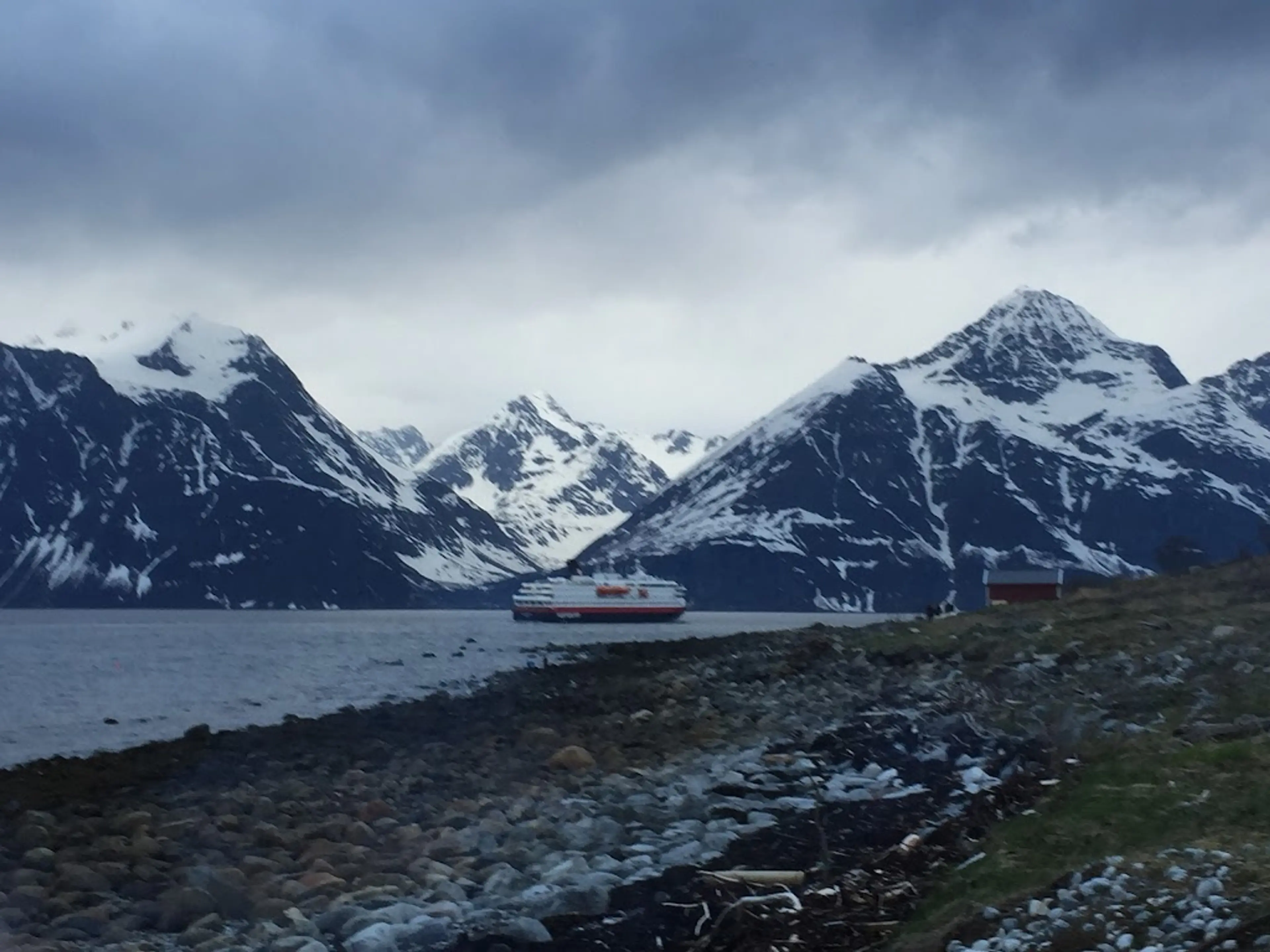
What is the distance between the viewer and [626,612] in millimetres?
199250

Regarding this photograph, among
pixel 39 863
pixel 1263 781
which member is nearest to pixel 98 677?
pixel 39 863

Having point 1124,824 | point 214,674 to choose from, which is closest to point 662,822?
point 1124,824

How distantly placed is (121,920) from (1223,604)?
30.9 m

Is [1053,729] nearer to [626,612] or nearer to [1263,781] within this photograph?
[1263,781]

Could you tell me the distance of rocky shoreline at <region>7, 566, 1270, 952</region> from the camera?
48.7 ft

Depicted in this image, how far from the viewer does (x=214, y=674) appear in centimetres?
8231

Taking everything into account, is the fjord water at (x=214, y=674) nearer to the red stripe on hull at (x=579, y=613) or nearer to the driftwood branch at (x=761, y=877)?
the driftwood branch at (x=761, y=877)

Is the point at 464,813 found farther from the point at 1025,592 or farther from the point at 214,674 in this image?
the point at 1025,592

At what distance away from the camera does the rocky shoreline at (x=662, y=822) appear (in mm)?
14852

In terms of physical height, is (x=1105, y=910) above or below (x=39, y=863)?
above

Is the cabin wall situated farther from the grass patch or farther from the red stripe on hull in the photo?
the red stripe on hull

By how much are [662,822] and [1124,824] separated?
10016 millimetres

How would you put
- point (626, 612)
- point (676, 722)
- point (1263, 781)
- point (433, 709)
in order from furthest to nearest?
point (626, 612) → point (433, 709) → point (676, 722) → point (1263, 781)

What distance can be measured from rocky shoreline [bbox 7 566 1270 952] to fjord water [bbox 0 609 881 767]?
38.6ft
